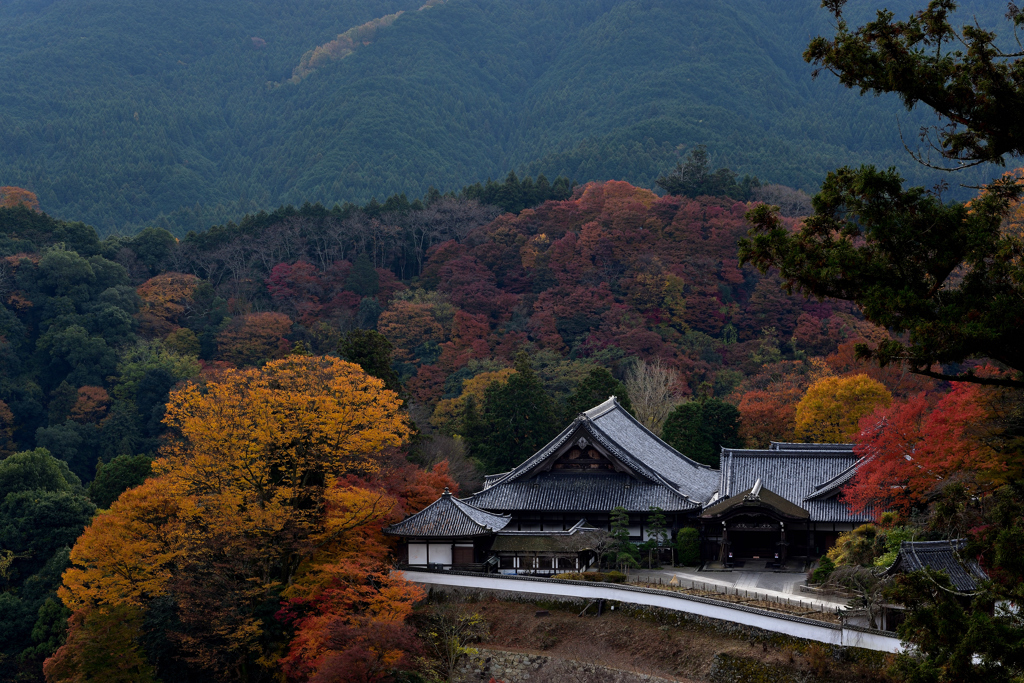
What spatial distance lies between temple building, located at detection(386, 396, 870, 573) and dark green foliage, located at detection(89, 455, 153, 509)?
16.4m

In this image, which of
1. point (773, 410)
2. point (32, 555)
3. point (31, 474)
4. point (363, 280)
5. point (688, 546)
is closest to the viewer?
point (688, 546)

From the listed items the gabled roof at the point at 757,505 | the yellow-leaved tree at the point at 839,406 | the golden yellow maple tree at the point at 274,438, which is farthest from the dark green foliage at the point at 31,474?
the yellow-leaved tree at the point at 839,406

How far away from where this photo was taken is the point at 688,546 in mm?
29547

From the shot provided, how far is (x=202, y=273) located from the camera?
77688 millimetres

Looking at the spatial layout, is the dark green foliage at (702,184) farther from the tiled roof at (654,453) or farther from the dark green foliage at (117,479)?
the dark green foliage at (117,479)

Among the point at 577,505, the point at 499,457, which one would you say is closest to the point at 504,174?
the point at 499,457

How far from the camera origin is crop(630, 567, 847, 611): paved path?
24906 millimetres

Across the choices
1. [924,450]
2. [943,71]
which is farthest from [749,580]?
[943,71]

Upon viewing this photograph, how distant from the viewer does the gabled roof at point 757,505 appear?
28891mm

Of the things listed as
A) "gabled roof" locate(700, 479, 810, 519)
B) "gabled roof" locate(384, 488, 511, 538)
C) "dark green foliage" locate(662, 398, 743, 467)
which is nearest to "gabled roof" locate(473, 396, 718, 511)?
"gabled roof" locate(700, 479, 810, 519)

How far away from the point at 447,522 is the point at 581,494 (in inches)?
206

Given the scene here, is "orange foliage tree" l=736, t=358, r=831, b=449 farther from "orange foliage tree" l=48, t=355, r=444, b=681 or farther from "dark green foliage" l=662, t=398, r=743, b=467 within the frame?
"orange foliage tree" l=48, t=355, r=444, b=681

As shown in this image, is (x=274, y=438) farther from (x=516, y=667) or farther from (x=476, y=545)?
(x=516, y=667)

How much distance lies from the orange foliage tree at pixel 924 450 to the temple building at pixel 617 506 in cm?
384
